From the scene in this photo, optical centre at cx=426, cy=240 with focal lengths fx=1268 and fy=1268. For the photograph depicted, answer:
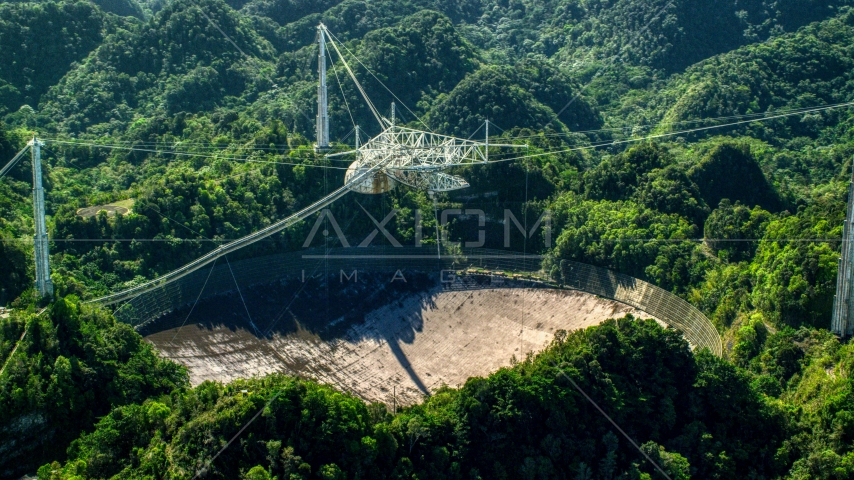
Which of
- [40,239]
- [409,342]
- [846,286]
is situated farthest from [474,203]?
[40,239]

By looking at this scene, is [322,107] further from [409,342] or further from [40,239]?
[40,239]

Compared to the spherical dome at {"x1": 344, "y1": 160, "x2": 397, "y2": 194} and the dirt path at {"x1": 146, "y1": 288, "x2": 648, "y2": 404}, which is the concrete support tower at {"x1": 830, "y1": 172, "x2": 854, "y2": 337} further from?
the spherical dome at {"x1": 344, "y1": 160, "x2": 397, "y2": 194}

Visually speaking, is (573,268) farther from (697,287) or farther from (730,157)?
(730,157)

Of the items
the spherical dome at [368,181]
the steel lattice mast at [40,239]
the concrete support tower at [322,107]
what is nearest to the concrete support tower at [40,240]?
the steel lattice mast at [40,239]

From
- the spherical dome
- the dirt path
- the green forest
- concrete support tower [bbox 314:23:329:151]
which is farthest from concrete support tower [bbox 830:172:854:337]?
concrete support tower [bbox 314:23:329:151]

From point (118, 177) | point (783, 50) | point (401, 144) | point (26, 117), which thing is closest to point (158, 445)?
point (401, 144)

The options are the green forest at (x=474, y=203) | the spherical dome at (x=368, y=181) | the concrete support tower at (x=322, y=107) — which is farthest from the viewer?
the concrete support tower at (x=322, y=107)

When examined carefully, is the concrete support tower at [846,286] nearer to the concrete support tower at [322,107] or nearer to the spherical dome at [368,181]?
the spherical dome at [368,181]
